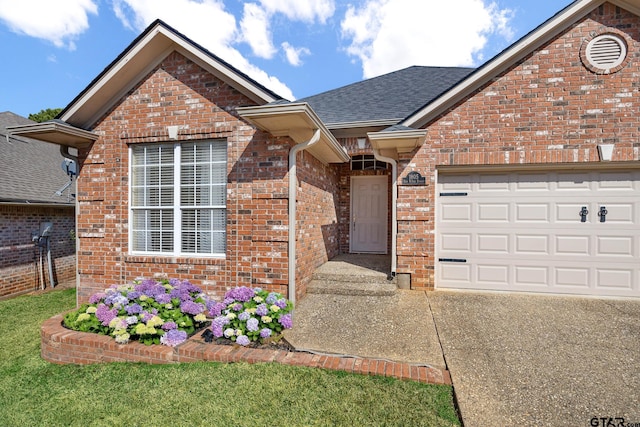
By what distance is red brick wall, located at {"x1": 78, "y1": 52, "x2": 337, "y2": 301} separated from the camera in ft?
16.5

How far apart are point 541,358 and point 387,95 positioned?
23.4 feet

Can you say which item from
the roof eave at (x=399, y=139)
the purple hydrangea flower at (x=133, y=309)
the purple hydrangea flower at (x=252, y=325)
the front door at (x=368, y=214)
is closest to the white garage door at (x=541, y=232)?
the roof eave at (x=399, y=139)

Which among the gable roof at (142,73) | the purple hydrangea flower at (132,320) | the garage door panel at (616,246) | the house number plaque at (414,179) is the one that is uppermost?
the gable roof at (142,73)

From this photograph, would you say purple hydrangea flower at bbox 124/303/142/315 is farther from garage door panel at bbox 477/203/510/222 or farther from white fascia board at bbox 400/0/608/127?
garage door panel at bbox 477/203/510/222

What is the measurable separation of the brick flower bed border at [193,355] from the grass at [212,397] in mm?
83

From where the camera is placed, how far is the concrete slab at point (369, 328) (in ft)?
11.8

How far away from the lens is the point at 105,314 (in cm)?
398

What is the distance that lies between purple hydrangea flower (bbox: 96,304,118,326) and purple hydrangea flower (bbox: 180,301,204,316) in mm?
820

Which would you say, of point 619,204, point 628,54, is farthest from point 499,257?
point 628,54

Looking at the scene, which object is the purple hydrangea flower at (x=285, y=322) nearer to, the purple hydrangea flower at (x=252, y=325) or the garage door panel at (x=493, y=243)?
the purple hydrangea flower at (x=252, y=325)

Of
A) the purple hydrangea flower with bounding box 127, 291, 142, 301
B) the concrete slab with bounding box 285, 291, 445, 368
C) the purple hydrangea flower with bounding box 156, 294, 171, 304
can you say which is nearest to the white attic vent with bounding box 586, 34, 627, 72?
the concrete slab with bounding box 285, 291, 445, 368

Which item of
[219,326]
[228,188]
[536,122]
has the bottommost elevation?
[219,326]

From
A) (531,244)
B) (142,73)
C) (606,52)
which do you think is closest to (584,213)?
(531,244)

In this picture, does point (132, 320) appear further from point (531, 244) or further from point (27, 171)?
point (27, 171)
